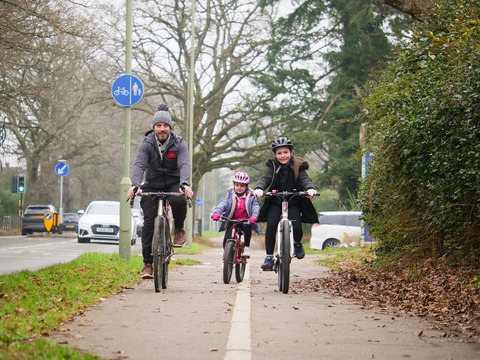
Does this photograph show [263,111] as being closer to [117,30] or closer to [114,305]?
[117,30]

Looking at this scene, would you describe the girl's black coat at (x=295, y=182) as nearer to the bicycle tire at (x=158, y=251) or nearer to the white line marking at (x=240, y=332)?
the bicycle tire at (x=158, y=251)

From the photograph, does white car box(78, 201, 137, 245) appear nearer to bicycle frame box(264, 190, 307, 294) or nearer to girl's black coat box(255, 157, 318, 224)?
girl's black coat box(255, 157, 318, 224)

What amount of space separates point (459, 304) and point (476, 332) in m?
1.64

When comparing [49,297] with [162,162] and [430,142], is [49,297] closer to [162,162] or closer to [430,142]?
[162,162]

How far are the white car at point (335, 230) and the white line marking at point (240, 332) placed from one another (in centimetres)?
2112

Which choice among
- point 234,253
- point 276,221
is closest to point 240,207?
point 234,253

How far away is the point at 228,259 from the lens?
1034cm

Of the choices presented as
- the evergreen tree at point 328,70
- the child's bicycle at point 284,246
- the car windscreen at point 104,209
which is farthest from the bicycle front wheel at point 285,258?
the evergreen tree at point 328,70

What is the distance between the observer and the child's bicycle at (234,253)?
10.3 metres

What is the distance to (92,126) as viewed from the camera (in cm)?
5084

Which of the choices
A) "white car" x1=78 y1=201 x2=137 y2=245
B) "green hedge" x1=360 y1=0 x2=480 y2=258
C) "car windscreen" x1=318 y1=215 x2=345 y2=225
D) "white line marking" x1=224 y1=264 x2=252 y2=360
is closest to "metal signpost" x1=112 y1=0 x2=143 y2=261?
"green hedge" x1=360 y1=0 x2=480 y2=258

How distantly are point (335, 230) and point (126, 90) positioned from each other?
17536mm

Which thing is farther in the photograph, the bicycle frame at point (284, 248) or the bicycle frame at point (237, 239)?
the bicycle frame at point (237, 239)

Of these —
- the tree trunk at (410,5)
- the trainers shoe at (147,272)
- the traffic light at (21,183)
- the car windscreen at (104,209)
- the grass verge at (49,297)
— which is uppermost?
the tree trunk at (410,5)
